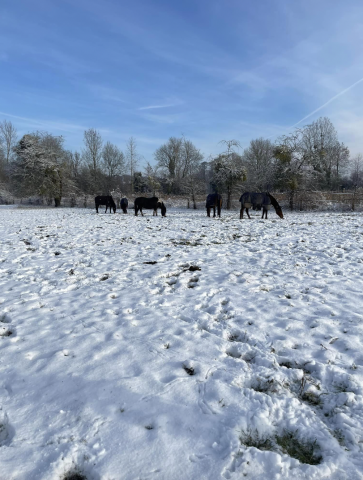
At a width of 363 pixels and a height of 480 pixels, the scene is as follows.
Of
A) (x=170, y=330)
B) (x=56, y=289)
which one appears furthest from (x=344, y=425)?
(x=56, y=289)

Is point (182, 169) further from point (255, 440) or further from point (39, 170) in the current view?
point (255, 440)

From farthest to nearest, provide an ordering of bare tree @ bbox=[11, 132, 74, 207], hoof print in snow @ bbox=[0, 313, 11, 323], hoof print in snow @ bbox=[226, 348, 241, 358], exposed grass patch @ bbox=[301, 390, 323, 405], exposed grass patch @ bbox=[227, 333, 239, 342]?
bare tree @ bbox=[11, 132, 74, 207]
hoof print in snow @ bbox=[0, 313, 11, 323]
exposed grass patch @ bbox=[227, 333, 239, 342]
hoof print in snow @ bbox=[226, 348, 241, 358]
exposed grass patch @ bbox=[301, 390, 323, 405]

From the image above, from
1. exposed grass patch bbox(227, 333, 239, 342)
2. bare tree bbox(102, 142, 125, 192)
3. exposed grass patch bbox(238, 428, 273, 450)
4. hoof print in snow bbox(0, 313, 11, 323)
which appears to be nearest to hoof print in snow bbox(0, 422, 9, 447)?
exposed grass patch bbox(238, 428, 273, 450)

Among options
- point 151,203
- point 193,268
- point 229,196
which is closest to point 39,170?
point 151,203

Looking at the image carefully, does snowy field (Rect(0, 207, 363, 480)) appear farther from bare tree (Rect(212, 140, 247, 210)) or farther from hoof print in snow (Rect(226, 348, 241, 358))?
bare tree (Rect(212, 140, 247, 210))

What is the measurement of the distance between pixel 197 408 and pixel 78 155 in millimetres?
54681

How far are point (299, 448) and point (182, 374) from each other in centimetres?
106

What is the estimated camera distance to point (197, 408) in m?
2.18

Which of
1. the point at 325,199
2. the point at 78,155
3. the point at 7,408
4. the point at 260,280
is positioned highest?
the point at 78,155

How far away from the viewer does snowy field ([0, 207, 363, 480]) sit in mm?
1797

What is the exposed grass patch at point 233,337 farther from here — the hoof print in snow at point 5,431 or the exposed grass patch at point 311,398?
the hoof print in snow at point 5,431

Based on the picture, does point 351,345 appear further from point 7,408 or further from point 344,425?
point 7,408

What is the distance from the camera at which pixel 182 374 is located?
8.42 ft

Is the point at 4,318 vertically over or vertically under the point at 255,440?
over
